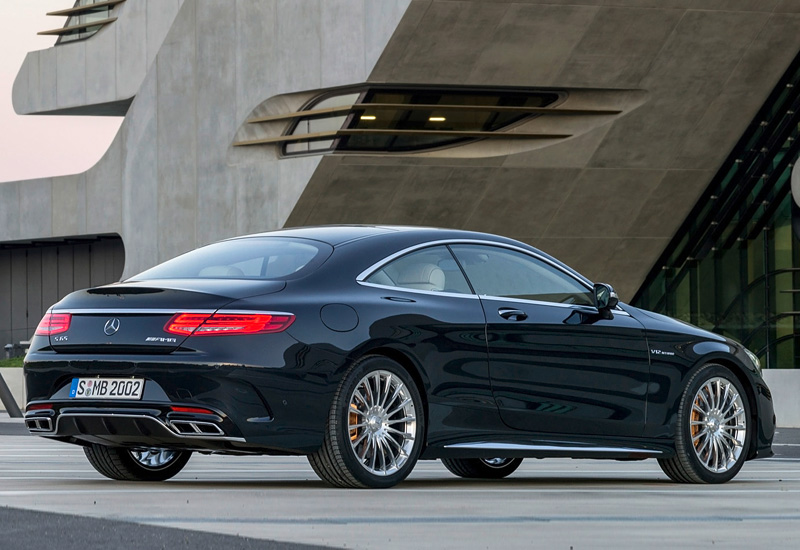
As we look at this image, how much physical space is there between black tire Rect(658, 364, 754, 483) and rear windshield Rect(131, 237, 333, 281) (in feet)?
8.15

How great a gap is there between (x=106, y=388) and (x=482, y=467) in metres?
2.96

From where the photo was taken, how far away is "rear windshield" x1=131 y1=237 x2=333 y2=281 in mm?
8844

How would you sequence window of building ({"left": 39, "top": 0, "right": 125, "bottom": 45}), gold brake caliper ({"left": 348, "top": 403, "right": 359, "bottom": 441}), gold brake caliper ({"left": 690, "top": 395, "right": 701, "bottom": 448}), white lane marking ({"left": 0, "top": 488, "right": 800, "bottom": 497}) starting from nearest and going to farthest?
white lane marking ({"left": 0, "top": 488, "right": 800, "bottom": 497}), gold brake caliper ({"left": 348, "top": 403, "right": 359, "bottom": 441}), gold brake caliper ({"left": 690, "top": 395, "right": 701, "bottom": 448}), window of building ({"left": 39, "top": 0, "right": 125, "bottom": 45})

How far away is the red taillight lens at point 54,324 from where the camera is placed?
8.69 m

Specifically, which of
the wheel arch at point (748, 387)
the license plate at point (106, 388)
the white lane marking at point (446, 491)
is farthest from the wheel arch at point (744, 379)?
the license plate at point (106, 388)

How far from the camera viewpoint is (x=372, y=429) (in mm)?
8484

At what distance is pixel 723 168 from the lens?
3356 centimetres

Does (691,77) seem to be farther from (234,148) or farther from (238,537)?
(238,537)

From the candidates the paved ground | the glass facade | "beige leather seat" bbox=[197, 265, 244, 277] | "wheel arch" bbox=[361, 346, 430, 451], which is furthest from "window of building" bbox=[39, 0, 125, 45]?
"wheel arch" bbox=[361, 346, 430, 451]

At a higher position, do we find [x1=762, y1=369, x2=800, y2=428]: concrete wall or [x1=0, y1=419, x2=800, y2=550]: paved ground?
[x1=0, y1=419, x2=800, y2=550]: paved ground

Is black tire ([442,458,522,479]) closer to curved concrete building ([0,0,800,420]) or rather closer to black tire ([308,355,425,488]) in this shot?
black tire ([308,355,425,488])

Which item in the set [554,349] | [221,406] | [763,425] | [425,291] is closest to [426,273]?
[425,291]

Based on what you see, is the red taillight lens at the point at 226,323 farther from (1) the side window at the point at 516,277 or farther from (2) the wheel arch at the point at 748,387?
(2) the wheel arch at the point at 748,387

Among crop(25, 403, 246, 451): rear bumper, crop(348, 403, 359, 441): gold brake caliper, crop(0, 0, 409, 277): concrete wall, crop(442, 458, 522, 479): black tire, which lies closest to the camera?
crop(25, 403, 246, 451): rear bumper
